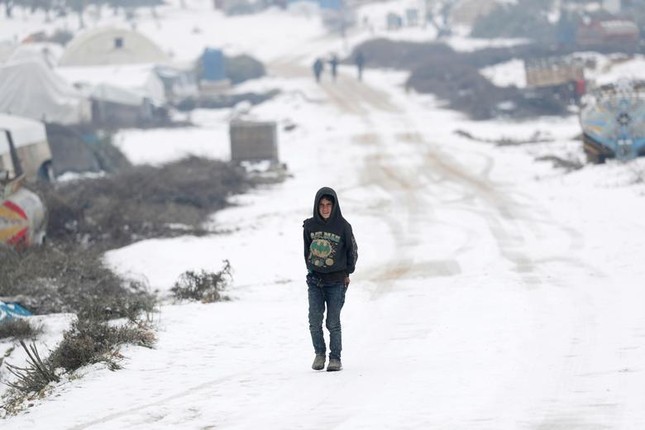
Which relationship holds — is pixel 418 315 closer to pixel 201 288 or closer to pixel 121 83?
pixel 201 288

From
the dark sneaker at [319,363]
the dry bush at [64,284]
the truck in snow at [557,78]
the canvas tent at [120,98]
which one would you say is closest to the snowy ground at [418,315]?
the dark sneaker at [319,363]

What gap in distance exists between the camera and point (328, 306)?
368 inches

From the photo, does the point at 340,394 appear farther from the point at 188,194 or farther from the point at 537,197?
the point at 188,194

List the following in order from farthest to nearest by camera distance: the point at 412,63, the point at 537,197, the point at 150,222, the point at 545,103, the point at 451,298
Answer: the point at 412,63 → the point at 545,103 → the point at 537,197 → the point at 150,222 → the point at 451,298

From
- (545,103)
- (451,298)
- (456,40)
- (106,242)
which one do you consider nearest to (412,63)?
(456,40)

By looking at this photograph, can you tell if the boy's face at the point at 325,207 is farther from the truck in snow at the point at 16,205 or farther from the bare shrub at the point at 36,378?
the truck in snow at the point at 16,205

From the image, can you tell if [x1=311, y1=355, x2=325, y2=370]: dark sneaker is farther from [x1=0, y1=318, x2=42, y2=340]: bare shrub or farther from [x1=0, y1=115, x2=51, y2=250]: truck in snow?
[x1=0, y1=115, x2=51, y2=250]: truck in snow

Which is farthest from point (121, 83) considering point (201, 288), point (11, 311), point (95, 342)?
point (95, 342)

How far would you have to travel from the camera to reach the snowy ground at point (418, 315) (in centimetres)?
805

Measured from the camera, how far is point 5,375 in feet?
36.1

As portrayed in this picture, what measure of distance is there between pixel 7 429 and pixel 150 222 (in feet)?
39.3

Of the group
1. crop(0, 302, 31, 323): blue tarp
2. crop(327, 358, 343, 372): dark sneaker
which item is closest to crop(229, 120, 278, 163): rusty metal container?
crop(0, 302, 31, 323): blue tarp

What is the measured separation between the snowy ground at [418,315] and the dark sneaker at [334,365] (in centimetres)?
16

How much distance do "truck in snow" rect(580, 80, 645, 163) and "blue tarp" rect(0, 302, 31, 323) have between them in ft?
47.3
